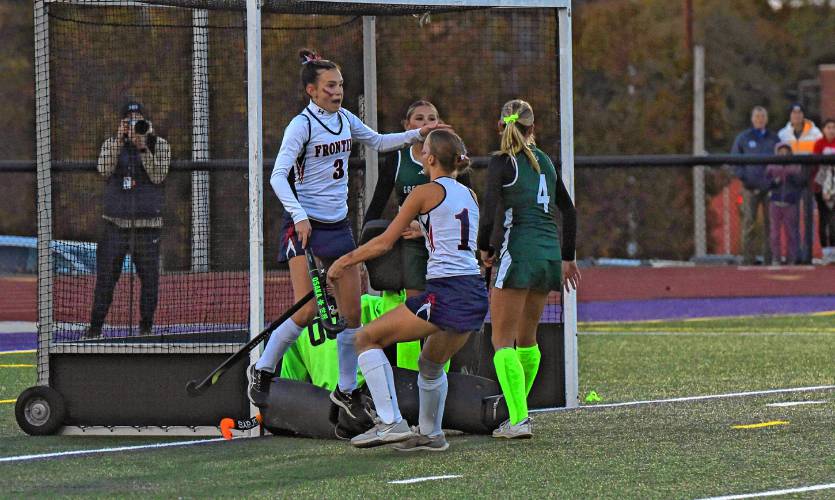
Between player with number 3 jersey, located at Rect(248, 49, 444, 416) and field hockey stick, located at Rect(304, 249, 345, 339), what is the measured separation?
0.53 ft

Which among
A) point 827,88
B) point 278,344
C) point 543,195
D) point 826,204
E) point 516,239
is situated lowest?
point 278,344

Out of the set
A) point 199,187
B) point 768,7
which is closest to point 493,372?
point 199,187

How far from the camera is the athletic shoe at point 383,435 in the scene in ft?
29.1

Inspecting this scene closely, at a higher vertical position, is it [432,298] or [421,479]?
[432,298]

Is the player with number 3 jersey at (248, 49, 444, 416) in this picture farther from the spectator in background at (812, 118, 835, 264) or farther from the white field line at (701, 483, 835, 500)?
the spectator in background at (812, 118, 835, 264)

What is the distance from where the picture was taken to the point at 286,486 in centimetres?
784

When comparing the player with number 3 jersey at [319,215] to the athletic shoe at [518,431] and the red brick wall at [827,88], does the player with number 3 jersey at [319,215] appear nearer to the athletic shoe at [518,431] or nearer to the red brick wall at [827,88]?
the athletic shoe at [518,431]

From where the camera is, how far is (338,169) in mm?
9656

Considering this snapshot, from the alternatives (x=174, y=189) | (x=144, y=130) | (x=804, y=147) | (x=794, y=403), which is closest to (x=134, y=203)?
(x=144, y=130)

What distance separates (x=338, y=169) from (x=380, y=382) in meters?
1.37

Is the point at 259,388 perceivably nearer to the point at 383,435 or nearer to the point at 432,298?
the point at 383,435

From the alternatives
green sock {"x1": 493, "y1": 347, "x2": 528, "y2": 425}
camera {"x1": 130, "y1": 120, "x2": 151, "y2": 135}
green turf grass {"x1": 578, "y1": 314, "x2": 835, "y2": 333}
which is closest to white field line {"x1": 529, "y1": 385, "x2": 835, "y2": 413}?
green sock {"x1": 493, "y1": 347, "x2": 528, "y2": 425}

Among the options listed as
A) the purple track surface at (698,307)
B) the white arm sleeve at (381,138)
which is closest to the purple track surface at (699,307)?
the purple track surface at (698,307)

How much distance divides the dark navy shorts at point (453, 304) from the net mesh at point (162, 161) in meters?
1.71
